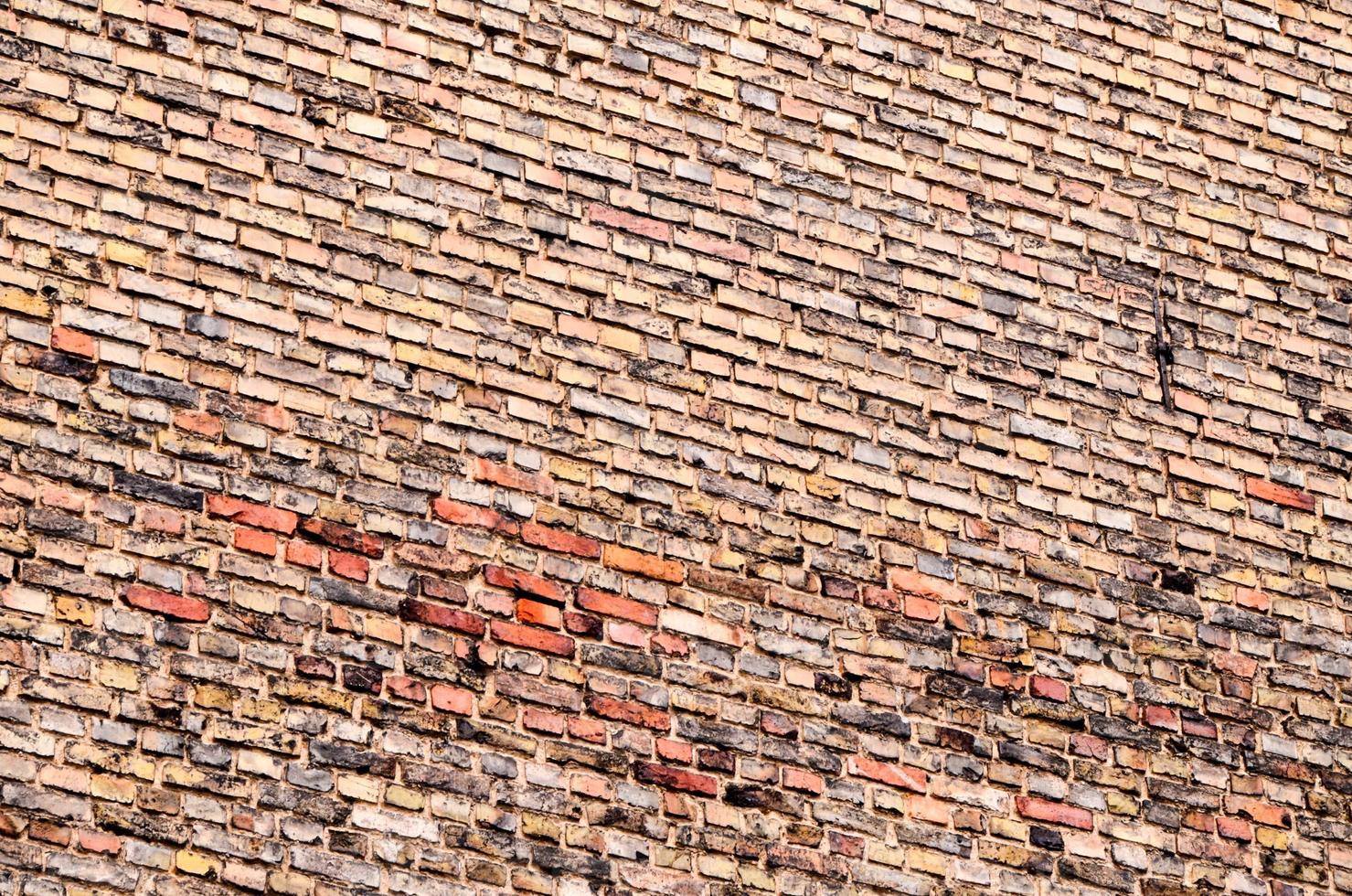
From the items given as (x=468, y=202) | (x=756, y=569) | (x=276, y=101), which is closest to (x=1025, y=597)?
(x=756, y=569)

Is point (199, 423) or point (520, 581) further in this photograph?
point (520, 581)

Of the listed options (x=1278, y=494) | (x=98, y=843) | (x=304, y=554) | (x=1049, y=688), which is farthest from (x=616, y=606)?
(x=1278, y=494)

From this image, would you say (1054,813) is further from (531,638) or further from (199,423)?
(199,423)

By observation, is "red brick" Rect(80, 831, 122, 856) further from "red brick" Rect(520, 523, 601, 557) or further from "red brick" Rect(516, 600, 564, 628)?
"red brick" Rect(520, 523, 601, 557)

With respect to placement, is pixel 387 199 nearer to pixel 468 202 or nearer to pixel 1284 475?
pixel 468 202

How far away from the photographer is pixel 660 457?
5316mm

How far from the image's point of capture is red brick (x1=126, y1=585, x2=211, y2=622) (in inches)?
186

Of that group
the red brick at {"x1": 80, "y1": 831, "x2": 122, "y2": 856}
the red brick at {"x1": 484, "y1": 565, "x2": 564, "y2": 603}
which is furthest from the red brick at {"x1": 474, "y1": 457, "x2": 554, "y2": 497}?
the red brick at {"x1": 80, "y1": 831, "x2": 122, "y2": 856}

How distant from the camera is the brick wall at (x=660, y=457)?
476cm

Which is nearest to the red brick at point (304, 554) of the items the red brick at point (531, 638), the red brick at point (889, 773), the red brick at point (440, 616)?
the red brick at point (440, 616)

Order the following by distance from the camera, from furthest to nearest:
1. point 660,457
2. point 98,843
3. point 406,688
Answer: point 660,457
point 406,688
point 98,843

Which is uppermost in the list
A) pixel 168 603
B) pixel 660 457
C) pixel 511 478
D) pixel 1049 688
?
pixel 660 457

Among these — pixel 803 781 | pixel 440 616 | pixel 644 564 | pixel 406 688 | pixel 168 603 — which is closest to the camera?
pixel 168 603

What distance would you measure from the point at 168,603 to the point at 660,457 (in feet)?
4.52
